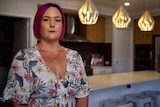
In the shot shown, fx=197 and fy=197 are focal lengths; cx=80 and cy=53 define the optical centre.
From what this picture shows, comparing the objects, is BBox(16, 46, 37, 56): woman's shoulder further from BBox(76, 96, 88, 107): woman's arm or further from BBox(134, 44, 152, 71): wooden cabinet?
BBox(134, 44, 152, 71): wooden cabinet

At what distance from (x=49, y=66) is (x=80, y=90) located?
245 millimetres

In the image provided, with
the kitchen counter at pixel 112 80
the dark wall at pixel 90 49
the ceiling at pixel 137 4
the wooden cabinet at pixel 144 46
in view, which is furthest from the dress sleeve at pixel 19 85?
the wooden cabinet at pixel 144 46

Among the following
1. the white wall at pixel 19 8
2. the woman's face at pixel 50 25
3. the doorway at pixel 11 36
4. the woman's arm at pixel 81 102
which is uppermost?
the white wall at pixel 19 8

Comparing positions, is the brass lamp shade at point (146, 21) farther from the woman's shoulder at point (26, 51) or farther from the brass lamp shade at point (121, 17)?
the woman's shoulder at point (26, 51)

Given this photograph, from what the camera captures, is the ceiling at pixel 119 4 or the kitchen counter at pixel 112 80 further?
the ceiling at pixel 119 4

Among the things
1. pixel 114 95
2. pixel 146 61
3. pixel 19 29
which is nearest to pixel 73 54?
pixel 114 95

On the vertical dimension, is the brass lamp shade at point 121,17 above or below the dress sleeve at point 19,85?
above

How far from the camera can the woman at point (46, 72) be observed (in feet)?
3.21

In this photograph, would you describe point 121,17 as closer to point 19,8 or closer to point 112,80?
point 112,80

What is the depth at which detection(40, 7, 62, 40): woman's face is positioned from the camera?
103cm

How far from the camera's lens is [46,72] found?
3.28 ft

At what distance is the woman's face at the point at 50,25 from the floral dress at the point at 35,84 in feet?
0.35

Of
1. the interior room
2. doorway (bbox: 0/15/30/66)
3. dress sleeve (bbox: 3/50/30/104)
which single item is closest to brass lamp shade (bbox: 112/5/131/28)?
the interior room

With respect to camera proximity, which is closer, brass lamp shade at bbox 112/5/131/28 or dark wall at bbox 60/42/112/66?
brass lamp shade at bbox 112/5/131/28
